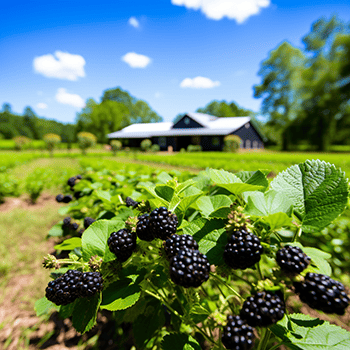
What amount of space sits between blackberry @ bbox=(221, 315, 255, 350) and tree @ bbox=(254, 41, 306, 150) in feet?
120

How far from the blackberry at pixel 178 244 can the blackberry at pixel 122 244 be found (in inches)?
5.7

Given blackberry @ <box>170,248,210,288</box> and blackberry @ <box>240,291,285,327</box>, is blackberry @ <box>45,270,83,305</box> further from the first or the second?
blackberry @ <box>240,291,285,327</box>

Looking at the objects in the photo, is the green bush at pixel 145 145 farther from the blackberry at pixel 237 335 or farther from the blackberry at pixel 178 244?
the blackberry at pixel 237 335

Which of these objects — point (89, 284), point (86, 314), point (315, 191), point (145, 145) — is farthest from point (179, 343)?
point (145, 145)

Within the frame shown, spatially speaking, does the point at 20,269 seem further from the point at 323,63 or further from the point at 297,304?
the point at 323,63

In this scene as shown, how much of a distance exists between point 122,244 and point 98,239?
0.49ft

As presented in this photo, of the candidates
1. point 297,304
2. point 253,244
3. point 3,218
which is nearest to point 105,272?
point 253,244

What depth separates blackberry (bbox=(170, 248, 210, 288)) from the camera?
49 centimetres

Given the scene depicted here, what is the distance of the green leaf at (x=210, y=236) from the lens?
596mm

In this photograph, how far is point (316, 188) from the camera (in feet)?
2.21

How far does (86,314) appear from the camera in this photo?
656 millimetres

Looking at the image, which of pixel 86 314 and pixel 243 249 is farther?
pixel 86 314

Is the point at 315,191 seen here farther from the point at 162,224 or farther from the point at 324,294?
the point at 162,224

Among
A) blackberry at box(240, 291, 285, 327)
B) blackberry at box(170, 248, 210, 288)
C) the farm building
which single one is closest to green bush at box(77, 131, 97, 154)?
the farm building
